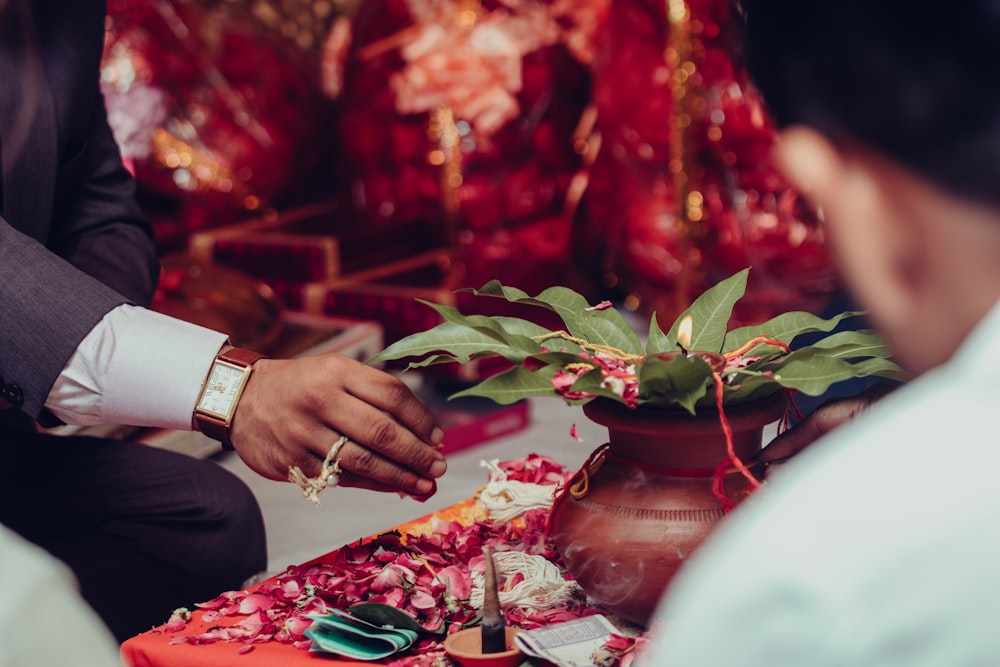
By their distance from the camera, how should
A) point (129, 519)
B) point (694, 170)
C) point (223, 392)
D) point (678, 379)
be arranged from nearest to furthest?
point (678, 379)
point (223, 392)
point (129, 519)
point (694, 170)

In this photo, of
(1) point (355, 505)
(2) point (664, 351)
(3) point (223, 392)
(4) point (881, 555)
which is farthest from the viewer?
(1) point (355, 505)

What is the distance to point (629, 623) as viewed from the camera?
0.86m

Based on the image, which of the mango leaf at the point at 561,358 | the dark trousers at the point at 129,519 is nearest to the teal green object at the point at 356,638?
the mango leaf at the point at 561,358

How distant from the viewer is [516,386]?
0.85 m

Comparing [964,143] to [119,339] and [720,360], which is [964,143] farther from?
[119,339]

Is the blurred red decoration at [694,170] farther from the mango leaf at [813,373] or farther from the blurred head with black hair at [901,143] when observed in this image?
the blurred head with black hair at [901,143]

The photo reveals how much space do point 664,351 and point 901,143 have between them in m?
0.48

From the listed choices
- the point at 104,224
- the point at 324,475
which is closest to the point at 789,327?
the point at 324,475

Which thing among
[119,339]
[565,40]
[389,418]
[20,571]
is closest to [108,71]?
[565,40]

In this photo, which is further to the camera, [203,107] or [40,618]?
[203,107]

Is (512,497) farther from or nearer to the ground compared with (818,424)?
nearer to the ground

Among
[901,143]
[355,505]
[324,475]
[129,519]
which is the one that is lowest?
[355,505]

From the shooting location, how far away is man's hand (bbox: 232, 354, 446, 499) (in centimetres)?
91

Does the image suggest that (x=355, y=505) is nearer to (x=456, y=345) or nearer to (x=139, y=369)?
(x=139, y=369)
